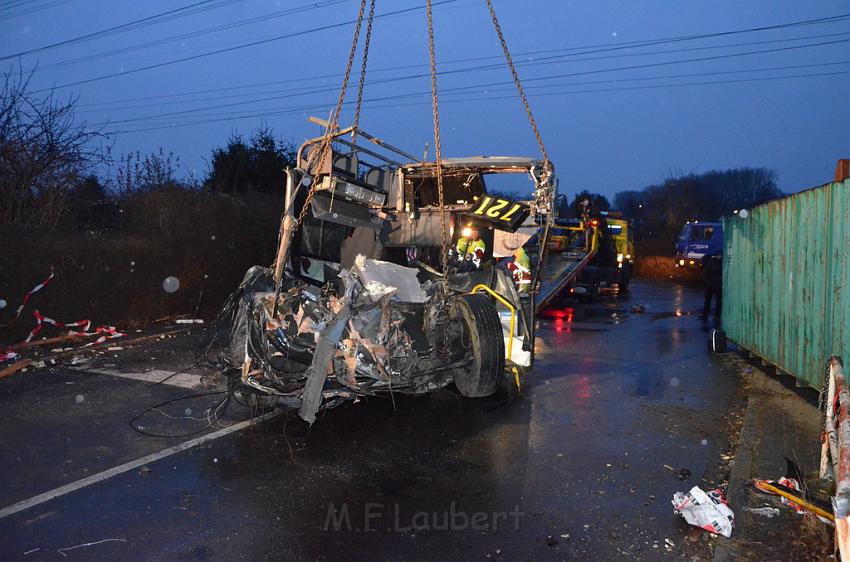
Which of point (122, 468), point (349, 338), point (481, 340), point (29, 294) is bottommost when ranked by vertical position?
point (122, 468)

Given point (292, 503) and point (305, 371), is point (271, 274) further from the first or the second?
point (292, 503)

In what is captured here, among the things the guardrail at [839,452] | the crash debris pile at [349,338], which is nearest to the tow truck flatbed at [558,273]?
the crash debris pile at [349,338]

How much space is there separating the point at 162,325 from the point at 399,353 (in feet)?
24.0

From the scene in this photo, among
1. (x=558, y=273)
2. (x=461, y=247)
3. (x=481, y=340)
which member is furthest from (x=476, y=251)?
(x=558, y=273)

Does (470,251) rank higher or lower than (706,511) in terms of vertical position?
higher

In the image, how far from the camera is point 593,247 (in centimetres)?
1831

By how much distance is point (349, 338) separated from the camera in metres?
5.65

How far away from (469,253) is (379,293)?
8.87ft

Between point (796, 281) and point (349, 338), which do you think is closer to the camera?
point (349, 338)

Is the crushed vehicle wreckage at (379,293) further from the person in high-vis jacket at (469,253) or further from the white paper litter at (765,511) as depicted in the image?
the white paper litter at (765,511)

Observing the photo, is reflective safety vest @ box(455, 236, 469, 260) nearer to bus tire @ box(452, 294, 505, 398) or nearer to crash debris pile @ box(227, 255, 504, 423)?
bus tire @ box(452, 294, 505, 398)

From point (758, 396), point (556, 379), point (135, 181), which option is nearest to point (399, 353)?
point (556, 379)

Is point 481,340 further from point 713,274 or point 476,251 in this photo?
point 713,274

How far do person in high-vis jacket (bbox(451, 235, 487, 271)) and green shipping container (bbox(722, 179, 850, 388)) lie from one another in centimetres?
373
